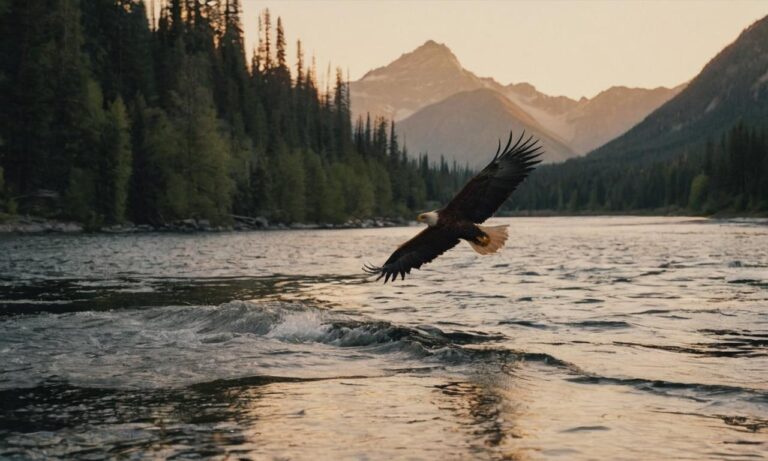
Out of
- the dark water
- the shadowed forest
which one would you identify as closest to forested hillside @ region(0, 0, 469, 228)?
the shadowed forest

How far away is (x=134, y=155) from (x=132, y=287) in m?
55.8

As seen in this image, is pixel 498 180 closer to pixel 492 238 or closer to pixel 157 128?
pixel 492 238

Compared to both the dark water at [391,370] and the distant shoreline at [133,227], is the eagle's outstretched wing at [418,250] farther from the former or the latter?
the distant shoreline at [133,227]

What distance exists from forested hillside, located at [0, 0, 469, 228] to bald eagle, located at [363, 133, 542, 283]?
52526 mm

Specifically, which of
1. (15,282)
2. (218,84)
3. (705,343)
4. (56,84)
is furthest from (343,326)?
(218,84)

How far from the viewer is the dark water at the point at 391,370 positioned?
313 inches

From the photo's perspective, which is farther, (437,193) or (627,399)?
(437,193)

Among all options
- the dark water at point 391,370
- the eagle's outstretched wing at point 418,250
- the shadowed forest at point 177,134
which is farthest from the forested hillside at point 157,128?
the eagle's outstretched wing at point 418,250

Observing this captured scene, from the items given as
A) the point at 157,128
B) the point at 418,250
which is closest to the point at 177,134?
the point at 157,128

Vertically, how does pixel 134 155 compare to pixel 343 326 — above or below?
above

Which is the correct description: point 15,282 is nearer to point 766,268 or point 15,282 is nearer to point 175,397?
point 175,397

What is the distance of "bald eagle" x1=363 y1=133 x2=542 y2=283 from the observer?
12.3 metres

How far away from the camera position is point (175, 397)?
1000cm

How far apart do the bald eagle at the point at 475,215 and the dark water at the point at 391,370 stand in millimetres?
1643
